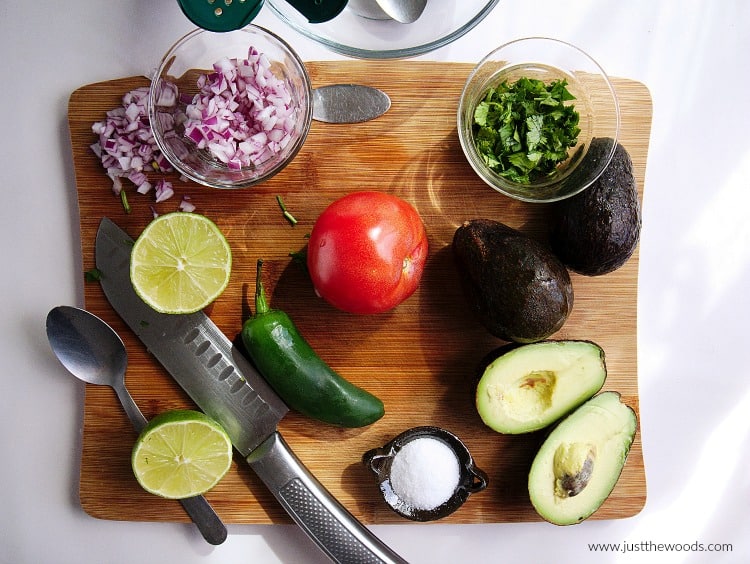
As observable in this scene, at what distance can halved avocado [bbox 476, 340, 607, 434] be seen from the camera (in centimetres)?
130

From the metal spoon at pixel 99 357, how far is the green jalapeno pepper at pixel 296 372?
0.29 m

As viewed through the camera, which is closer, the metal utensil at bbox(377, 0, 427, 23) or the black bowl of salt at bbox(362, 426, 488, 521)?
the metal utensil at bbox(377, 0, 427, 23)

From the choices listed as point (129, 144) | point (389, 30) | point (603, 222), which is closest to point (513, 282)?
point (603, 222)

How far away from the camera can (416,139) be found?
1.43 metres

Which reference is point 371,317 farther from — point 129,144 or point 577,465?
point 129,144

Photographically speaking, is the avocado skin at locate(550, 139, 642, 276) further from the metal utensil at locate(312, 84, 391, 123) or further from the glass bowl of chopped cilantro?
the metal utensil at locate(312, 84, 391, 123)

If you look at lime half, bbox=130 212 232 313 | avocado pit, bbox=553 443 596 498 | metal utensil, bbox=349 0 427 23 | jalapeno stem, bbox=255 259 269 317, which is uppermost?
metal utensil, bbox=349 0 427 23

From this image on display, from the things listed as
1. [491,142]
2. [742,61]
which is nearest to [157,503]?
[491,142]

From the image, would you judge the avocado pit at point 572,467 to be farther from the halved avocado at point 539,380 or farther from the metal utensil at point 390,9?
the metal utensil at point 390,9

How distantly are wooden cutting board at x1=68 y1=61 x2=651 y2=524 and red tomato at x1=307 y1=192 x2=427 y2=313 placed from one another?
0.12 m

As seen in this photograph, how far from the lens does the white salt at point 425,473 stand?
1.34 metres

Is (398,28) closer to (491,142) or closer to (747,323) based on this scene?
(491,142)

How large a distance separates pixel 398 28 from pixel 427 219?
15.8 inches

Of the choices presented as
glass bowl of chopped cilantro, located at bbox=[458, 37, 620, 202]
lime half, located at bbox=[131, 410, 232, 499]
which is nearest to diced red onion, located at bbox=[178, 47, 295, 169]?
glass bowl of chopped cilantro, located at bbox=[458, 37, 620, 202]
